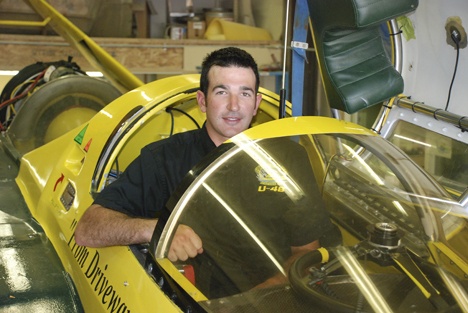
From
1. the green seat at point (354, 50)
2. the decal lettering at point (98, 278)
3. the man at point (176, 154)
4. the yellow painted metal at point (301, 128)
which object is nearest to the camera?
the yellow painted metal at point (301, 128)

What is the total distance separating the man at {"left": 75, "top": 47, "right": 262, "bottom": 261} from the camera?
82.3 inches

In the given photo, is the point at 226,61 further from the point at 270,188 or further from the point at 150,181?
the point at 270,188

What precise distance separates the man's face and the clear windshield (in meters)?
0.39

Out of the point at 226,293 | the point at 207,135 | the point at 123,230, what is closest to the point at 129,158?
the point at 207,135

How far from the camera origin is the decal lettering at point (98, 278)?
1853 mm

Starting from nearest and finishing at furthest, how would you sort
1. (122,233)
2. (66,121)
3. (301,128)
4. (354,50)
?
1. (301,128)
2. (122,233)
3. (354,50)
4. (66,121)

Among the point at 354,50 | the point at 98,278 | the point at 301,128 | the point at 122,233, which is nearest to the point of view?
the point at 301,128

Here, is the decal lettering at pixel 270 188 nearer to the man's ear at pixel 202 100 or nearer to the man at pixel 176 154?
the man at pixel 176 154

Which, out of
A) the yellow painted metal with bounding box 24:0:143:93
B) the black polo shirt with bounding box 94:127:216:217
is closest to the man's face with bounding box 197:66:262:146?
the black polo shirt with bounding box 94:127:216:217

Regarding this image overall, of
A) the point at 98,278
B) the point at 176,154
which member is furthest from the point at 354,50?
the point at 98,278

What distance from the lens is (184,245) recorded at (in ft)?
5.37

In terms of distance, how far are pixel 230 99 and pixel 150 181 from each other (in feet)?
1.32

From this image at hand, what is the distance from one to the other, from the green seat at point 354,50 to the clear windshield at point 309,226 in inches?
25.9

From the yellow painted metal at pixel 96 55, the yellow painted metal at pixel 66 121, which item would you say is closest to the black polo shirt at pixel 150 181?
the yellow painted metal at pixel 96 55
